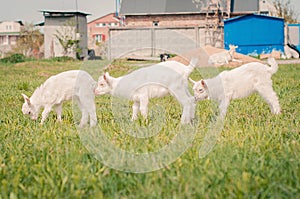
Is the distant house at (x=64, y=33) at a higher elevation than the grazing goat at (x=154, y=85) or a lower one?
lower

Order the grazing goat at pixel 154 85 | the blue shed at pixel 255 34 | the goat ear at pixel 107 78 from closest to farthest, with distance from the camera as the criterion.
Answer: the grazing goat at pixel 154 85 < the goat ear at pixel 107 78 < the blue shed at pixel 255 34

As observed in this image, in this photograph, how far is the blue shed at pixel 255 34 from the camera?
34312 millimetres

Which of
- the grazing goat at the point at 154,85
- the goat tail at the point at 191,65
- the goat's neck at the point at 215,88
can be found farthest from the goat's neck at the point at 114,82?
the goat's neck at the point at 215,88

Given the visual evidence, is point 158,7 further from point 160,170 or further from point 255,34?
point 160,170

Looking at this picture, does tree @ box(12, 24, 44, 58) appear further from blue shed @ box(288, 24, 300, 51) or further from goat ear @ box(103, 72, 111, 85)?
goat ear @ box(103, 72, 111, 85)

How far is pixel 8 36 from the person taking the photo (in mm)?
59469

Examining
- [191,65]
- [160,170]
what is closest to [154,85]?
[191,65]

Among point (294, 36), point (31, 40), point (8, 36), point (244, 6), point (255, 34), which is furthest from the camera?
point (8, 36)

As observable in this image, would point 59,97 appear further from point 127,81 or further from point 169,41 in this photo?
point 169,41

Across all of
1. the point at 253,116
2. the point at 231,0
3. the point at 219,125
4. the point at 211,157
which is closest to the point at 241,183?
the point at 211,157

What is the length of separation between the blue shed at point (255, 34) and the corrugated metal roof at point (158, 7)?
28.8ft

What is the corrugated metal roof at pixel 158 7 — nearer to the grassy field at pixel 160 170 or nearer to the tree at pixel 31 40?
the tree at pixel 31 40

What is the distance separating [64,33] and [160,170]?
128 ft

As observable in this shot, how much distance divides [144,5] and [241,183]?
136 ft
